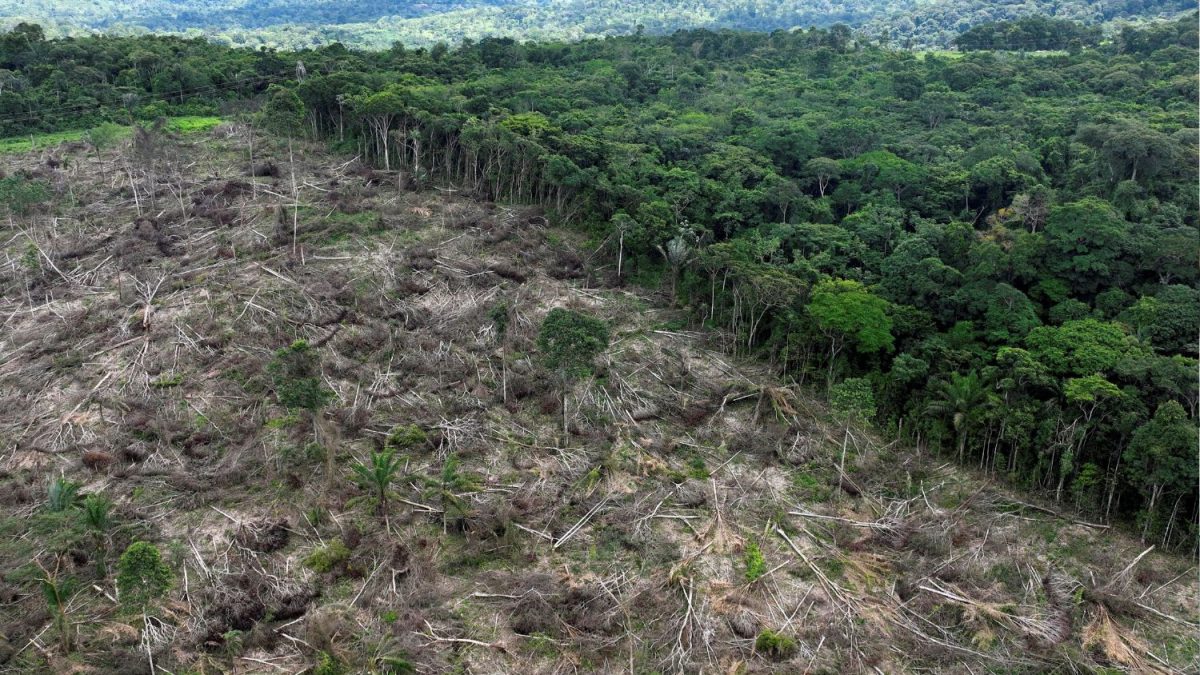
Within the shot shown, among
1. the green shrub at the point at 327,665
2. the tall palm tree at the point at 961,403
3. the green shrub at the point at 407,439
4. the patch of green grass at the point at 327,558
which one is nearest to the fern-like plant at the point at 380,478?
the patch of green grass at the point at 327,558

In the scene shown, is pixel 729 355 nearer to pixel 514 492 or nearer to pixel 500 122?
pixel 514 492

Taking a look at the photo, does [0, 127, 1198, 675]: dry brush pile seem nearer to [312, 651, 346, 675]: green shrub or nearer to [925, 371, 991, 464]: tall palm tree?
[312, 651, 346, 675]: green shrub

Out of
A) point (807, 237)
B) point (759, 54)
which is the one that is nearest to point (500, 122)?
point (807, 237)

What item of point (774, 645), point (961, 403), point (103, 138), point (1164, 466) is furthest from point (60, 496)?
point (103, 138)

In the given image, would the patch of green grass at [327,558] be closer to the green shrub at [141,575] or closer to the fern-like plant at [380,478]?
the fern-like plant at [380,478]

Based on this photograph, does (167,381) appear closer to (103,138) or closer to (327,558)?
(327,558)

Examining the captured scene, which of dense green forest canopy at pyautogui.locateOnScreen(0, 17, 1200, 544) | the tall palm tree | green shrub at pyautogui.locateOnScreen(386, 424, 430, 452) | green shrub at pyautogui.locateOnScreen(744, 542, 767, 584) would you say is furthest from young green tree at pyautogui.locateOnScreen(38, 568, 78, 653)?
the tall palm tree
